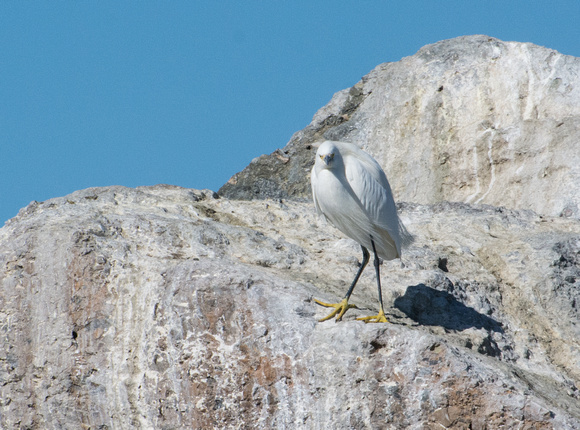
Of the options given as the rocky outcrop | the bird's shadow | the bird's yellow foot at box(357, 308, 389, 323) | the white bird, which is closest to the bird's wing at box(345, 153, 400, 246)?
the white bird

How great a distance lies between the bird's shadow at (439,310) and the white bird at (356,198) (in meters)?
0.56

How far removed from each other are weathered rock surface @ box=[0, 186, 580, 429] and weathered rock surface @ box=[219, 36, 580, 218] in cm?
521

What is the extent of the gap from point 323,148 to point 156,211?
2.52 metres

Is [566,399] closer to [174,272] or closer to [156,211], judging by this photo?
[174,272]

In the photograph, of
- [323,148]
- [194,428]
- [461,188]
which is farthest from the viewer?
[461,188]

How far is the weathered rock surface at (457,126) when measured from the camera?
14.0m

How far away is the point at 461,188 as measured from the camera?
14648 mm

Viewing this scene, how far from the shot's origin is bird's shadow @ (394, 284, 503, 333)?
773 cm

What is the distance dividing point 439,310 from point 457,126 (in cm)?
791

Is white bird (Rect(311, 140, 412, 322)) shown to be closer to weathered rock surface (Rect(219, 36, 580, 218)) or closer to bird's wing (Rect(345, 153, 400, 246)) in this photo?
bird's wing (Rect(345, 153, 400, 246))

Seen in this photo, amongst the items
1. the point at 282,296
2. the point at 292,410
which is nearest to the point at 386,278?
the point at 282,296

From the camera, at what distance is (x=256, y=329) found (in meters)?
6.77

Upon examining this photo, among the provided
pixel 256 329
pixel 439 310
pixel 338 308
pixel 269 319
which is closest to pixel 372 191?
pixel 338 308

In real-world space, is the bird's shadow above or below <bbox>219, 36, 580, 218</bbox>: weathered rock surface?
below
